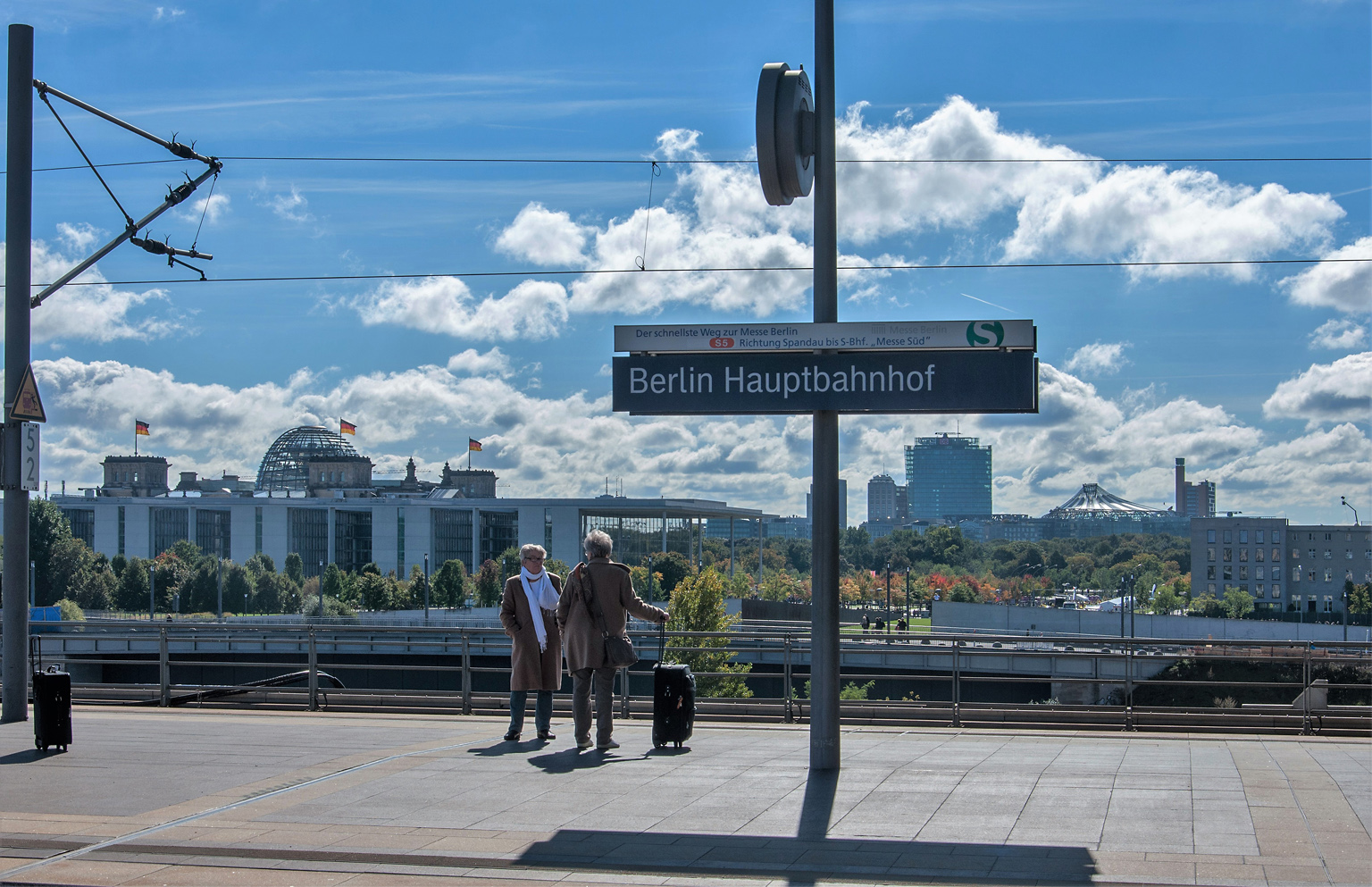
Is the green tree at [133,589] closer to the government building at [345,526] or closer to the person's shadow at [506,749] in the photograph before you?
the government building at [345,526]

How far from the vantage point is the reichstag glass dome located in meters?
155

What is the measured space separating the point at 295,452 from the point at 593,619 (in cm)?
15623

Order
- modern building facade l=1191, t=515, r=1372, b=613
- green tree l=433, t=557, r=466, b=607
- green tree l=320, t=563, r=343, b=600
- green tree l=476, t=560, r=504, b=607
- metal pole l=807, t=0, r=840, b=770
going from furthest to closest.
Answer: modern building facade l=1191, t=515, r=1372, b=613, green tree l=476, t=560, r=504, b=607, green tree l=320, t=563, r=343, b=600, green tree l=433, t=557, r=466, b=607, metal pole l=807, t=0, r=840, b=770

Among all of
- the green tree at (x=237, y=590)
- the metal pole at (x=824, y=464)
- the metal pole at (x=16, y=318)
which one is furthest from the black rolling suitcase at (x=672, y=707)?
the green tree at (x=237, y=590)

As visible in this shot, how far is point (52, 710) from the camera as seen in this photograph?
33.3ft

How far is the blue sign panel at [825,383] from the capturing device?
26.7ft

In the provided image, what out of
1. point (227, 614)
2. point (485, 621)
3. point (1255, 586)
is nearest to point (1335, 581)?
point (1255, 586)

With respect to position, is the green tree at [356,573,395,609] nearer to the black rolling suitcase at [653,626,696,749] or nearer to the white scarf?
the white scarf

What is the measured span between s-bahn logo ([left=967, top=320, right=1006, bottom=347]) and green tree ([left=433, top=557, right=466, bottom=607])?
9216 cm

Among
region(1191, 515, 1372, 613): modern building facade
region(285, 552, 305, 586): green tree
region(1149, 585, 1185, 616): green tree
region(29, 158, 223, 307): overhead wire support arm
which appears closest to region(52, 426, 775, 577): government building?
region(285, 552, 305, 586): green tree

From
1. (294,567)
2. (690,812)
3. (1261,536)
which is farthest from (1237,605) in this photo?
(690,812)

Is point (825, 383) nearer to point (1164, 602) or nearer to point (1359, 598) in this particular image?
point (1359, 598)

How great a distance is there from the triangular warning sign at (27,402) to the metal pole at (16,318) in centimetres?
4

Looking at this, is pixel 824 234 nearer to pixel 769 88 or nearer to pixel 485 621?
pixel 769 88
